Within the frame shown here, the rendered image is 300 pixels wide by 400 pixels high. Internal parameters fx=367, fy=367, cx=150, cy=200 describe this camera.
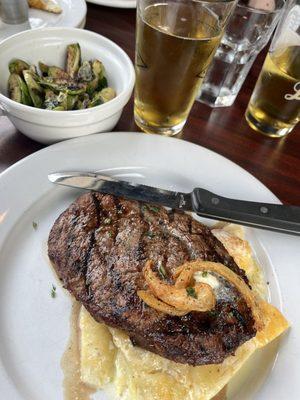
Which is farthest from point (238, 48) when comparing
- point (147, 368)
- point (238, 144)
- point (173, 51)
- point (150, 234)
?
point (147, 368)

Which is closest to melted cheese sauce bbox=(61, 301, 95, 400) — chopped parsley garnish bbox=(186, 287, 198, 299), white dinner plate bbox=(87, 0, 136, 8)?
chopped parsley garnish bbox=(186, 287, 198, 299)

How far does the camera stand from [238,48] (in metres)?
1.89

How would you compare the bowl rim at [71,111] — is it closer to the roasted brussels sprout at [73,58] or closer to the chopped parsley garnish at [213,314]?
the roasted brussels sprout at [73,58]

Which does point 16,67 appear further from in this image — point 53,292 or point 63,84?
point 53,292

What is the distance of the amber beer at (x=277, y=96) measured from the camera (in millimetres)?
1634

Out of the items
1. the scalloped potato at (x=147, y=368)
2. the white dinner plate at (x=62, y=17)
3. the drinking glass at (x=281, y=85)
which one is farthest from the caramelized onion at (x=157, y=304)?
the white dinner plate at (x=62, y=17)

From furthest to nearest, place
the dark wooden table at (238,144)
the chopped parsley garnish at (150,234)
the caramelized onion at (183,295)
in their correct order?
the dark wooden table at (238,144) < the chopped parsley garnish at (150,234) < the caramelized onion at (183,295)

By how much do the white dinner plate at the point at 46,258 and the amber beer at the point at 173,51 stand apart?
198 millimetres

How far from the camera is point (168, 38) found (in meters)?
1.38

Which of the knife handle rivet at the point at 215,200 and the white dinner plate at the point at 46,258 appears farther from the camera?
the knife handle rivet at the point at 215,200

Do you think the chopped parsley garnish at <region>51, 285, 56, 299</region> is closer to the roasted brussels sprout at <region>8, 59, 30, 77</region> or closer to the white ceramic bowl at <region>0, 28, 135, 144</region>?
the white ceramic bowl at <region>0, 28, 135, 144</region>

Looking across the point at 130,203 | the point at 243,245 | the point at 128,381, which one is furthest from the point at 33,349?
the point at 243,245

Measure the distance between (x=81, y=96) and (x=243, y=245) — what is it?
895mm

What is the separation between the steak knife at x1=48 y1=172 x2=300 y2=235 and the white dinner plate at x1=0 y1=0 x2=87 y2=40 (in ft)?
3.35
